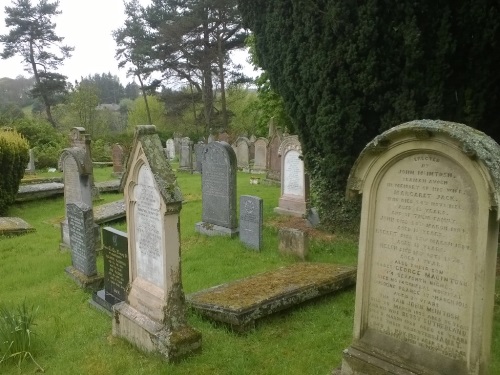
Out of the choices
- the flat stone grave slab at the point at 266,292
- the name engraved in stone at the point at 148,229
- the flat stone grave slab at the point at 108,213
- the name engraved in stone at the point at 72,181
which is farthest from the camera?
the flat stone grave slab at the point at 108,213

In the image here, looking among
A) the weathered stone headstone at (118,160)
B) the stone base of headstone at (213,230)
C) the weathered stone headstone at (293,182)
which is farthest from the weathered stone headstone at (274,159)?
the weathered stone headstone at (118,160)

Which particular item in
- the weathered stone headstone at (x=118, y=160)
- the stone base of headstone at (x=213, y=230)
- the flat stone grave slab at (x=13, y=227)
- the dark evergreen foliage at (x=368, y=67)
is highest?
the dark evergreen foliage at (x=368, y=67)

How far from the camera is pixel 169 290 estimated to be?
14.5 ft

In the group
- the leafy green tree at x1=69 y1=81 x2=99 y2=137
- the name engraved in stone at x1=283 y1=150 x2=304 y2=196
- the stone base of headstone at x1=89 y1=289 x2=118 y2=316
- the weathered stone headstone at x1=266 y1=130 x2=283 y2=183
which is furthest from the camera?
the leafy green tree at x1=69 y1=81 x2=99 y2=137

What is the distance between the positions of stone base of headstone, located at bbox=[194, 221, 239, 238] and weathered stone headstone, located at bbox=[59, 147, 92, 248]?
7.67 ft

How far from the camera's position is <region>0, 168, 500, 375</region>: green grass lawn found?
4305 millimetres

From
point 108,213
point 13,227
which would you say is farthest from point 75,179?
A: point 13,227

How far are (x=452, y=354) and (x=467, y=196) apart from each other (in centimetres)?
120

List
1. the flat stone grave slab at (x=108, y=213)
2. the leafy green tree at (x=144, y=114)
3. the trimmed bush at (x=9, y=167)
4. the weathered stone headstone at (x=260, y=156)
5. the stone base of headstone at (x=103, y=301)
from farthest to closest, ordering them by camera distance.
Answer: the leafy green tree at (x=144, y=114), the weathered stone headstone at (x=260, y=156), the trimmed bush at (x=9, y=167), the flat stone grave slab at (x=108, y=213), the stone base of headstone at (x=103, y=301)

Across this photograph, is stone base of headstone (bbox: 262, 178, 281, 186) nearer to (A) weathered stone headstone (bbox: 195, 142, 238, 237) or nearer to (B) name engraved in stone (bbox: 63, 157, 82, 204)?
(A) weathered stone headstone (bbox: 195, 142, 238, 237)

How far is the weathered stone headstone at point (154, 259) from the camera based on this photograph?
14.3ft

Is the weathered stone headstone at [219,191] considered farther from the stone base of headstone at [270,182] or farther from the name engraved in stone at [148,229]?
the stone base of headstone at [270,182]

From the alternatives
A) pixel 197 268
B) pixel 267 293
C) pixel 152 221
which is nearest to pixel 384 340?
pixel 267 293

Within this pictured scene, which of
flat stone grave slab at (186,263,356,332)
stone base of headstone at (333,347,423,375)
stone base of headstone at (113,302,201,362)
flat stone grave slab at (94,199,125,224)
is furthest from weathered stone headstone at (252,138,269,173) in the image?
stone base of headstone at (333,347,423,375)
